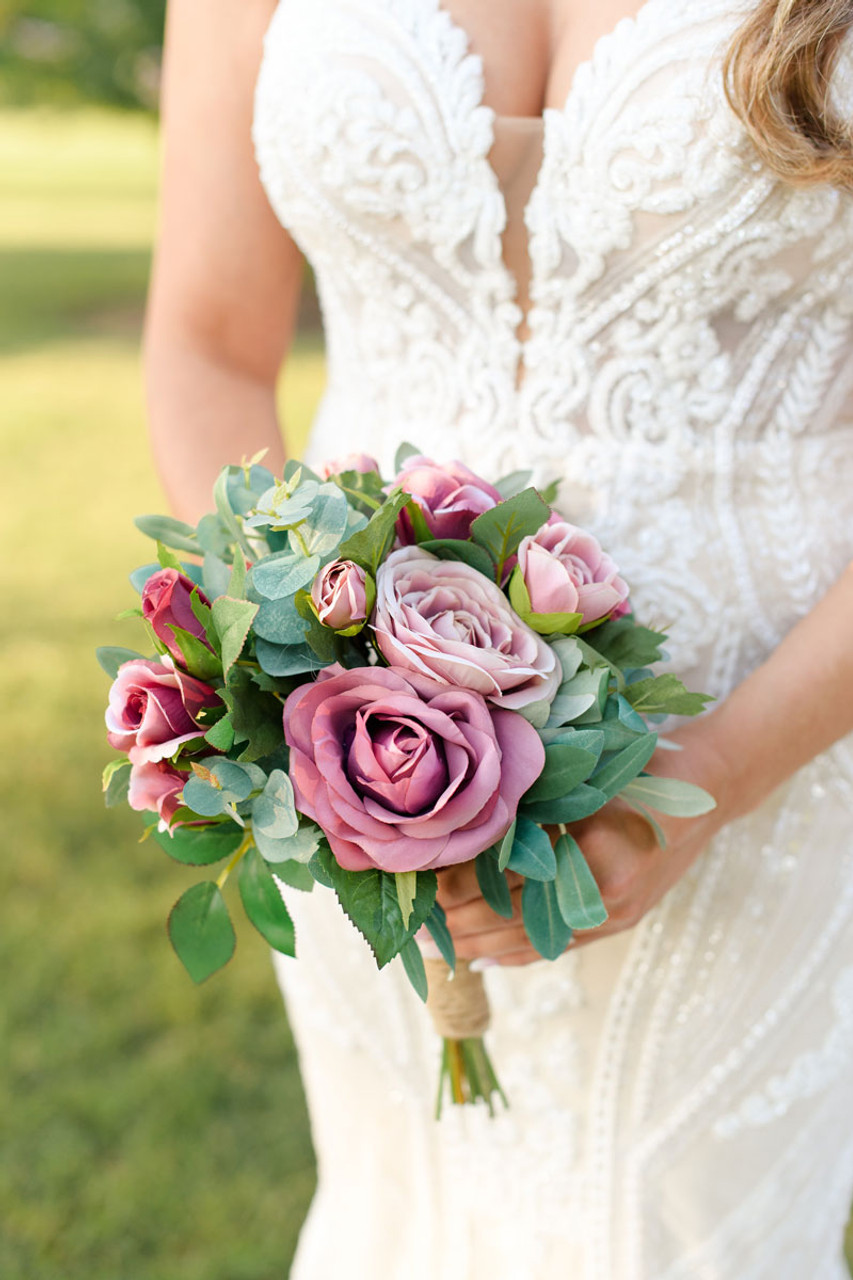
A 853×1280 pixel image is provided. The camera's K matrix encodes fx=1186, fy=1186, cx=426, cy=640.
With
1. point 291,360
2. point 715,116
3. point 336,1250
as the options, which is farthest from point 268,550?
point 291,360

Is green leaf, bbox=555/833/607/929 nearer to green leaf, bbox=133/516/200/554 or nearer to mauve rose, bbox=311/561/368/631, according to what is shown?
Answer: mauve rose, bbox=311/561/368/631

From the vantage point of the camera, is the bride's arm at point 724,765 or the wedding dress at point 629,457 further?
the wedding dress at point 629,457

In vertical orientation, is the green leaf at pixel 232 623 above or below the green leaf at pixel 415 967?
above

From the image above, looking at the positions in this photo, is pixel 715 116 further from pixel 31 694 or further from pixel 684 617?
pixel 31 694

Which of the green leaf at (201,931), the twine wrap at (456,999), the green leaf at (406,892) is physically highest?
the green leaf at (406,892)

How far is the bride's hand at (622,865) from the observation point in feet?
4.08

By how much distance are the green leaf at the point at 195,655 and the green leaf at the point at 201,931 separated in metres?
0.25

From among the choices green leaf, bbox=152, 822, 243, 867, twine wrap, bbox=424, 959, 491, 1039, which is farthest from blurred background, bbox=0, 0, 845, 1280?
green leaf, bbox=152, 822, 243, 867

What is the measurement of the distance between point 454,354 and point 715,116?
0.43 metres

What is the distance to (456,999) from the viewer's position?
1357mm

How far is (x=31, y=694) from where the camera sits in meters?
5.14

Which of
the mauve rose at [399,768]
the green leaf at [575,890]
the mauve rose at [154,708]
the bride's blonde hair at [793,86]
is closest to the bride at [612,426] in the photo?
the bride's blonde hair at [793,86]

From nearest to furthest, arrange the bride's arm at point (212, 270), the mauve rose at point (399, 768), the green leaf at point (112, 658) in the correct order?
the mauve rose at point (399, 768), the green leaf at point (112, 658), the bride's arm at point (212, 270)

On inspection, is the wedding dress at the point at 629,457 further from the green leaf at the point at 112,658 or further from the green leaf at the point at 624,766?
the green leaf at the point at 112,658
